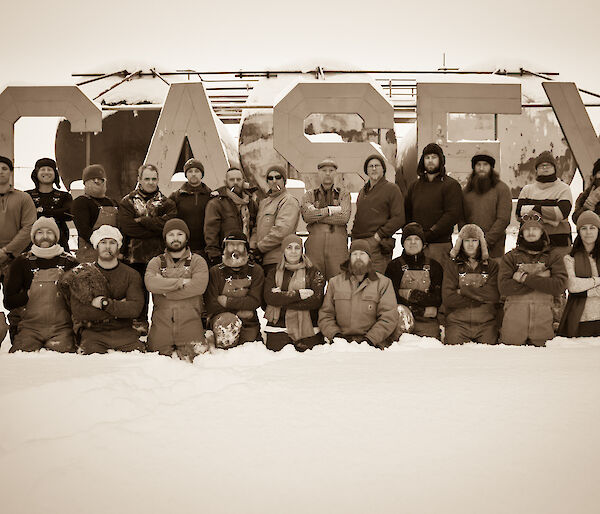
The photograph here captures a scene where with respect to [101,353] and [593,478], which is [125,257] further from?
[593,478]

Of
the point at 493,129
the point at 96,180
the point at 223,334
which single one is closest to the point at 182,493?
the point at 223,334

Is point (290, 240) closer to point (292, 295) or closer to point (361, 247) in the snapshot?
point (292, 295)

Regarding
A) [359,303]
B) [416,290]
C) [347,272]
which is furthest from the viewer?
[416,290]

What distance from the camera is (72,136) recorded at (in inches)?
508

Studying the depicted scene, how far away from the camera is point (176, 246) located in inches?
221

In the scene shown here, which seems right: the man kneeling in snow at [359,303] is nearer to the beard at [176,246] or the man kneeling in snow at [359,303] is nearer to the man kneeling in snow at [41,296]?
the beard at [176,246]

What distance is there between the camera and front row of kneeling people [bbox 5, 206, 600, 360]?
219 inches

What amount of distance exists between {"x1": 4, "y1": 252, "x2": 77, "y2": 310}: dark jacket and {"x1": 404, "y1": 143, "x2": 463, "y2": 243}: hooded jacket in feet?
12.0

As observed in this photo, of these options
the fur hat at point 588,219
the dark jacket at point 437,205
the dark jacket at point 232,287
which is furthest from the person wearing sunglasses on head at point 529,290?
the dark jacket at point 232,287

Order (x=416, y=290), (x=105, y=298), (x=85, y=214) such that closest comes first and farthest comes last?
(x=105, y=298) → (x=416, y=290) → (x=85, y=214)

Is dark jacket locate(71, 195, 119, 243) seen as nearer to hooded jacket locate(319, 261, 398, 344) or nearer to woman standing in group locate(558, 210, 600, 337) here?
hooded jacket locate(319, 261, 398, 344)

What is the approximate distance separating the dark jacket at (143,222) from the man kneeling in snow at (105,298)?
0.32 m

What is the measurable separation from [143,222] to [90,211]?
24.6 inches

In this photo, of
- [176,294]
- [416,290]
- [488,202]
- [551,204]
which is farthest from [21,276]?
[551,204]
